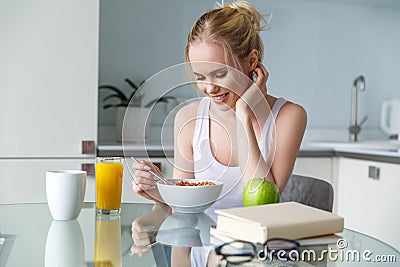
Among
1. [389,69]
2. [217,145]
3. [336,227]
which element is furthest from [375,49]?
[336,227]

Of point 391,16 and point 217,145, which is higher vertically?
point 391,16

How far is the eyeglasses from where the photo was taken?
3.13 ft

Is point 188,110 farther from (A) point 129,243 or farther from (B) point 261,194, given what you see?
(A) point 129,243

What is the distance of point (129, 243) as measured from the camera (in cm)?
112

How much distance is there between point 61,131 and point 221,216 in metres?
1.59

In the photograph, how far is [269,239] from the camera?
3.18 feet

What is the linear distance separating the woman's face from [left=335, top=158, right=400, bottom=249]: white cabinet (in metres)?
1.21

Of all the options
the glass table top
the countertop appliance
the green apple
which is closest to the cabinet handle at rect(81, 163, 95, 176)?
the glass table top

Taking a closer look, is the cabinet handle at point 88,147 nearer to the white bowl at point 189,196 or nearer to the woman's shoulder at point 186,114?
the woman's shoulder at point 186,114

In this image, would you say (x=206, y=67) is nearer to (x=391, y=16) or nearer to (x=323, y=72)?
(x=323, y=72)

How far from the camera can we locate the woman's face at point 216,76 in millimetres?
1414

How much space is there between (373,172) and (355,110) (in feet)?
2.88

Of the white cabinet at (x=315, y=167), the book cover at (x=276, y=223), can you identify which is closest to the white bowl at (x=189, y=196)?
the book cover at (x=276, y=223)

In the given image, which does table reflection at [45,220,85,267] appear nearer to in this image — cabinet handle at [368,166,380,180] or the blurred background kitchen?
the blurred background kitchen
